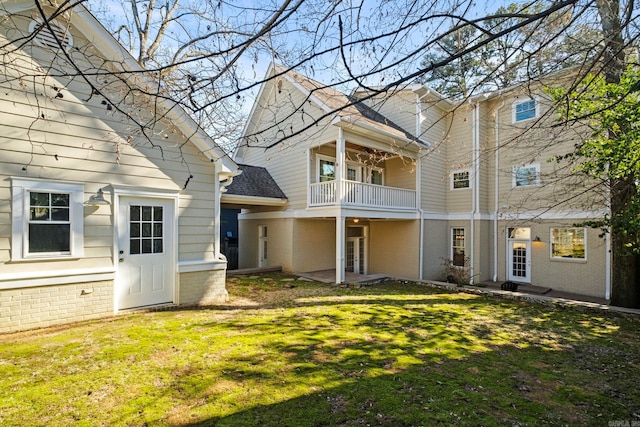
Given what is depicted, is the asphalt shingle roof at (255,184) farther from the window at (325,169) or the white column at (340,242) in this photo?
the white column at (340,242)

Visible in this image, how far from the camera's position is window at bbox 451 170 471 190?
14176mm

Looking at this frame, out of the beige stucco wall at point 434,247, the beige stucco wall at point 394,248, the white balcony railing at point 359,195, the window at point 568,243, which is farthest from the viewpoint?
the beige stucco wall at point 434,247

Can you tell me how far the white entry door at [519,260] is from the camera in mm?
12953

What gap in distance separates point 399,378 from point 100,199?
576cm

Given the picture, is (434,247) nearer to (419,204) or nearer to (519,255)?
(419,204)

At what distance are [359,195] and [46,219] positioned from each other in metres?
8.43

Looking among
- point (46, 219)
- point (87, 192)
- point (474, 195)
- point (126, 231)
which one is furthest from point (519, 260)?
point (46, 219)

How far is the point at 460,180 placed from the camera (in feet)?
47.4

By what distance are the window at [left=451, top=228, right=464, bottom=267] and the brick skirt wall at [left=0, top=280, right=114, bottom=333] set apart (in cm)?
1310

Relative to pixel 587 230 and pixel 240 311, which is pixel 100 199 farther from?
pixel 587 230

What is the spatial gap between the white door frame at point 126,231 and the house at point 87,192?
0.06 feet

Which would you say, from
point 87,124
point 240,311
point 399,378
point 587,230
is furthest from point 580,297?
point 87,124

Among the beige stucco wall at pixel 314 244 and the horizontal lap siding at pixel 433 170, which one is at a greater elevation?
the horizontal lap siding at pixel 433 170

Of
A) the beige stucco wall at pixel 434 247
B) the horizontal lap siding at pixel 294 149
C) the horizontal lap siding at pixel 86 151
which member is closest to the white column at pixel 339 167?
the horizontal lap siding at pixel 294 149
